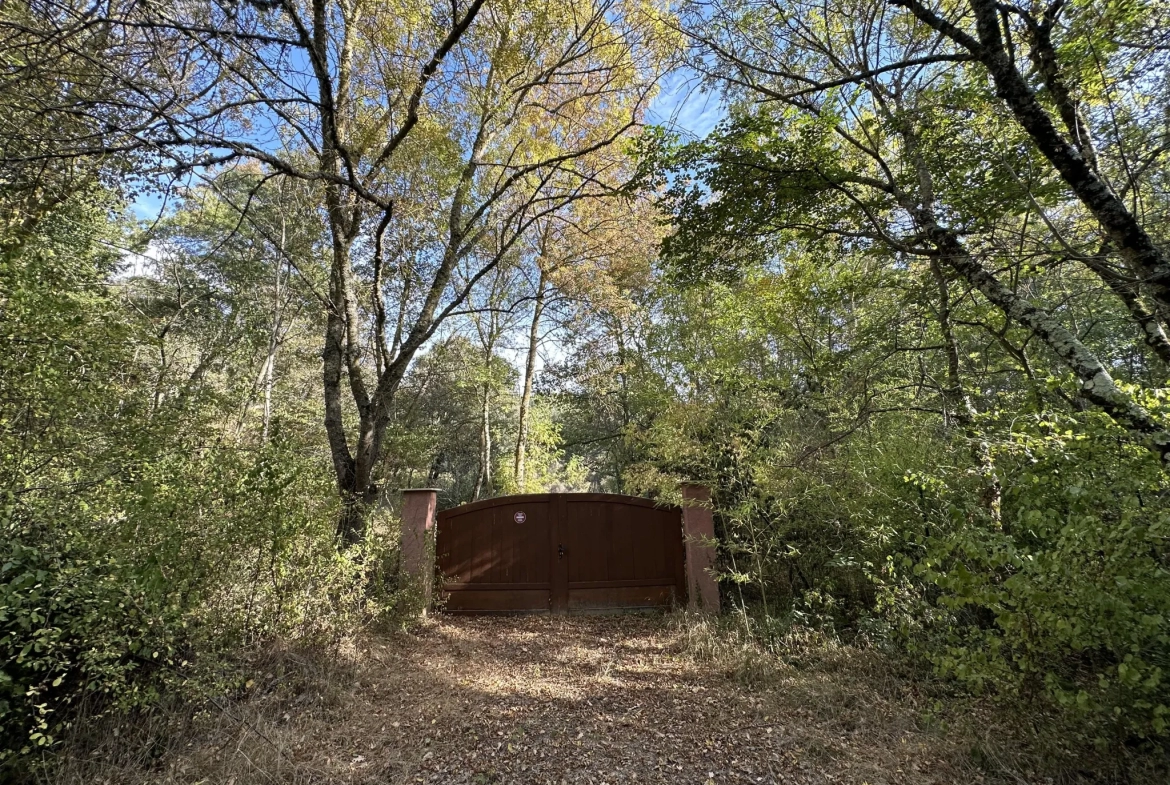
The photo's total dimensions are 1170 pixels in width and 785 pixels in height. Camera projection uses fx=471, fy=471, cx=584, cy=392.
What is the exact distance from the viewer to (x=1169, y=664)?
2025mm

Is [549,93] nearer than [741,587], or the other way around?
[741,587]

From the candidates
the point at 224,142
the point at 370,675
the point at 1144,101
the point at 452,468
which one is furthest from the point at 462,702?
the point at 452,468

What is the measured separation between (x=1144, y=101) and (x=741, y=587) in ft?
18.2

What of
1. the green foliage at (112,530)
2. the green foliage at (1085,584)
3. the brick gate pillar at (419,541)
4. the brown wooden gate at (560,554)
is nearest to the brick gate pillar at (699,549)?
the brown wooden gate at (560,554)

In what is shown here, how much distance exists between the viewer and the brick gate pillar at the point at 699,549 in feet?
19.9

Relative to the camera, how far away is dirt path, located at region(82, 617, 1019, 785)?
2.71 meters

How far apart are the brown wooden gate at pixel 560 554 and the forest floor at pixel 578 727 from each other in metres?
2.04

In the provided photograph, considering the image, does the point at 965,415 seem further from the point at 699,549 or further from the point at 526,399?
the point at 526,399

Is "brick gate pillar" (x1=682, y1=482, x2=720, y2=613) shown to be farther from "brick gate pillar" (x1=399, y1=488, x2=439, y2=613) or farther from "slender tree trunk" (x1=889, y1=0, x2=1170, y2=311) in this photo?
"slender tree trunk" (x1=889, y1=0, x2=1170, y2=311)

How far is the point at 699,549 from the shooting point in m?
6.23

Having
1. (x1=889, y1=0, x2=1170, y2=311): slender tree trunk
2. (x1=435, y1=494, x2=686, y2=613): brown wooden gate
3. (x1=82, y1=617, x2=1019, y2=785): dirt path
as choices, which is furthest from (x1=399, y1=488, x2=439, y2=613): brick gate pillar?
(x1=889, y1=0, x2=1170, y2=311): slender tree trunk

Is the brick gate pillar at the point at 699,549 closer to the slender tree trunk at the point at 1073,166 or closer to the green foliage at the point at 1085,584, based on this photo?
the green foliage at the point at 1085,584

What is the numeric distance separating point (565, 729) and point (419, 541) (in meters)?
3.49

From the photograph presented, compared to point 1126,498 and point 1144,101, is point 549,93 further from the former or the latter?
point 1126,498
